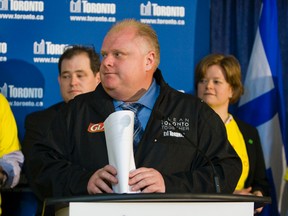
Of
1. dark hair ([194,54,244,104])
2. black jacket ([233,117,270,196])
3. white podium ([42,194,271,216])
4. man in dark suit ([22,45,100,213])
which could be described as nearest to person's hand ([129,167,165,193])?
white podium ([42,194,271,216])

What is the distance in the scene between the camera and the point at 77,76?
507 centimetres

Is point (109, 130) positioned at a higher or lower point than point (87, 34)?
lower

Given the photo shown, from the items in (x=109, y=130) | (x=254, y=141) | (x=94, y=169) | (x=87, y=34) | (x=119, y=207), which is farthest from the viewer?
(x=87, y=34)

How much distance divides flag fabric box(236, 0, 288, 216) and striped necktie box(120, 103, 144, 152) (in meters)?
2.48

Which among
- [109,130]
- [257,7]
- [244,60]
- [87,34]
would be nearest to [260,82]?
[244,60]

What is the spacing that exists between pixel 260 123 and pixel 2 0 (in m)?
2.38

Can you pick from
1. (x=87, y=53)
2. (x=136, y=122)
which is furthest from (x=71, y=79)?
(x=136, y=122)

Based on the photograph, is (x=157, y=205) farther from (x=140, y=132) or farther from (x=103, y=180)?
(x=140, y=132)

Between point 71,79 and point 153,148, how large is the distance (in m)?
1.74

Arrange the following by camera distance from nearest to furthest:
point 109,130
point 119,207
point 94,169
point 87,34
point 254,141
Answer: point 119,207 < point 109,130 < point 94,169 < point 254,141 < point 87,34

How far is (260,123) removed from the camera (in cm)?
591

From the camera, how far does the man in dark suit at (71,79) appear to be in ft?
16.3

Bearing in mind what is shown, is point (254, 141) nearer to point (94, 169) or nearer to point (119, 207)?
point (94, 169)

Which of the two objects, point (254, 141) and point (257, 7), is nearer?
point (254, 141)
